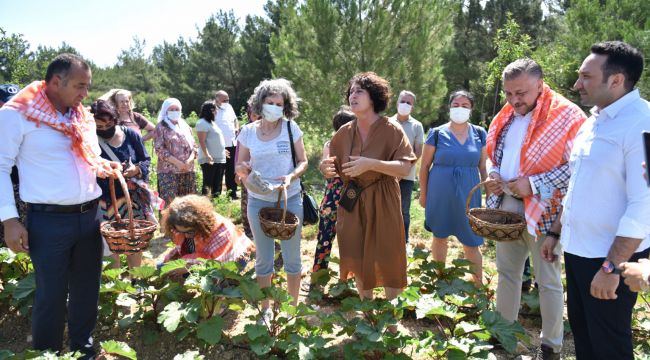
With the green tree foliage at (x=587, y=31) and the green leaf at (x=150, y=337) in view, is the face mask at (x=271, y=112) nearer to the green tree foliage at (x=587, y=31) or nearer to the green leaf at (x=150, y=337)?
the green leaf at (x=150, y=337)

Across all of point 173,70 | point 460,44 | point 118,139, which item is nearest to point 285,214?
point 118,139

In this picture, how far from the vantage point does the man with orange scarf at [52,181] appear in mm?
2350

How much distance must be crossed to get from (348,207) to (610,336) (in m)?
1.57

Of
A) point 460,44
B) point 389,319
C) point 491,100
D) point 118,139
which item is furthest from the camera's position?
point 460,44

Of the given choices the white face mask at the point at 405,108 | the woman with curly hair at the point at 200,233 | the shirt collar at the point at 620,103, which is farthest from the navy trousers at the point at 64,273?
the white face mask at the point at 405,108

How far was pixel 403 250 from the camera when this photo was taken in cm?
299

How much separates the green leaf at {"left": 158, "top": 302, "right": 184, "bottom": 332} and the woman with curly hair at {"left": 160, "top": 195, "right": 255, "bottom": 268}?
579 mm

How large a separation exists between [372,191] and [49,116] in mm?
1888

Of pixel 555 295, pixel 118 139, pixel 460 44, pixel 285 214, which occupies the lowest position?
pixel 555 295

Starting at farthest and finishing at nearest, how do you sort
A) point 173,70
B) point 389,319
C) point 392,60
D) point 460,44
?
point 173,70 < point 460,44 < point 392,60 < point 389,319

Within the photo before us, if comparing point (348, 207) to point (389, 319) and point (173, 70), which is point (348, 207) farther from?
point (173, 70)

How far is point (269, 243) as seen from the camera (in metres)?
3.24

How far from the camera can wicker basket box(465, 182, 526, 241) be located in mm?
2562

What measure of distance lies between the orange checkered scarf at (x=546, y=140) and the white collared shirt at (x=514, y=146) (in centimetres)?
7
